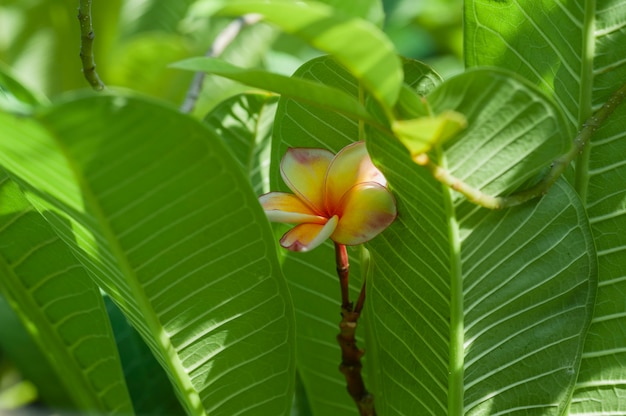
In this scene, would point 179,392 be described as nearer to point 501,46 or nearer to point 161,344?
point 161,344

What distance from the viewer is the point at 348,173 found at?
26.1 inches

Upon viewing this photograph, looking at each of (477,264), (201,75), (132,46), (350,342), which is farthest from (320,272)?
(132,46)

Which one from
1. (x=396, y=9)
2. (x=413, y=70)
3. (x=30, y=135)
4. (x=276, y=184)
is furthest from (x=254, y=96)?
(x=396, y=9)

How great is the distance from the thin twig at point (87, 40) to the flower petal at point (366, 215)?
31cm

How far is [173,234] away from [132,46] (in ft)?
3.19

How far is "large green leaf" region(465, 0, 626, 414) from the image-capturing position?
70 centimetres

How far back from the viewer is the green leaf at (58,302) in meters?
0.74

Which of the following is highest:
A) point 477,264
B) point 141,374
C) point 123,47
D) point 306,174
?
point 123,47

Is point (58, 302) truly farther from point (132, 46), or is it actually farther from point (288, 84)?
point (132, 46)

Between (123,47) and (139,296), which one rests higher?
(123,47)

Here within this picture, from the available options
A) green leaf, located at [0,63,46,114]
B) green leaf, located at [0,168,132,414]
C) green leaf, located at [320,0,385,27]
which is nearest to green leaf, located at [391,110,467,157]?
green leaf, located at [0,63,46,114]

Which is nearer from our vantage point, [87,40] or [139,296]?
[139,296]

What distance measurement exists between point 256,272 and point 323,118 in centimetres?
18

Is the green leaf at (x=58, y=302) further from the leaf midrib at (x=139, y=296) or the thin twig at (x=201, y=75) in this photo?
the thin twig at (x=201, y=75)
